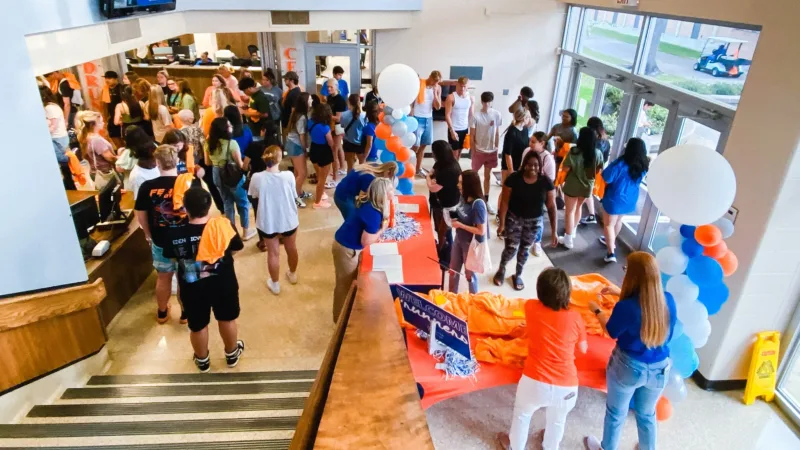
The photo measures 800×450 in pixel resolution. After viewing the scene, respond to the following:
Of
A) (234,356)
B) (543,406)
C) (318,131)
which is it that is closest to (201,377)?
(234,356)

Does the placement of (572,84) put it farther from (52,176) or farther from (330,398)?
(330,398)

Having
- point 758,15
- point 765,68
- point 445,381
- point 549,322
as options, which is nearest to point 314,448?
point 549,322

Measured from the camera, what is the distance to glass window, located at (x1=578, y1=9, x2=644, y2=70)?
265 inches

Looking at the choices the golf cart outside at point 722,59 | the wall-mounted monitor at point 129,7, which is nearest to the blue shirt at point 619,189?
the golf cart outside at point 722,59

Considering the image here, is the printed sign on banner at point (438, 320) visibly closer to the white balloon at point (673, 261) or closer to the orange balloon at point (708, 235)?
the white balloon at point (673, 261)

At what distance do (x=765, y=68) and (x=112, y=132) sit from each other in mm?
8824

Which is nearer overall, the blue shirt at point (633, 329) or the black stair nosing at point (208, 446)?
the black stair nosing at point (208, 446)

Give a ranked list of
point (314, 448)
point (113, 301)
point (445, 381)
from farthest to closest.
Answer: point (113, 301) < point (445, 381) < point (314, 448)

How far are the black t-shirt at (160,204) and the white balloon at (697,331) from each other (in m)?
3.76

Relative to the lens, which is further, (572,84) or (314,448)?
(572,84)

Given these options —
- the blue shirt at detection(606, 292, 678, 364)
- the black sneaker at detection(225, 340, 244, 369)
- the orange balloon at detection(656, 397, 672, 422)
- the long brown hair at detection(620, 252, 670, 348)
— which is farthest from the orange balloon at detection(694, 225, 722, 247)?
the black sneaker at detection(225, 340, 244, 369)

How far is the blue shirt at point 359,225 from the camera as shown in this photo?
3766 mm

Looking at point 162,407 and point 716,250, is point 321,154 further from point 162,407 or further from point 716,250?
point 716,250

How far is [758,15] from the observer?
3.87m
